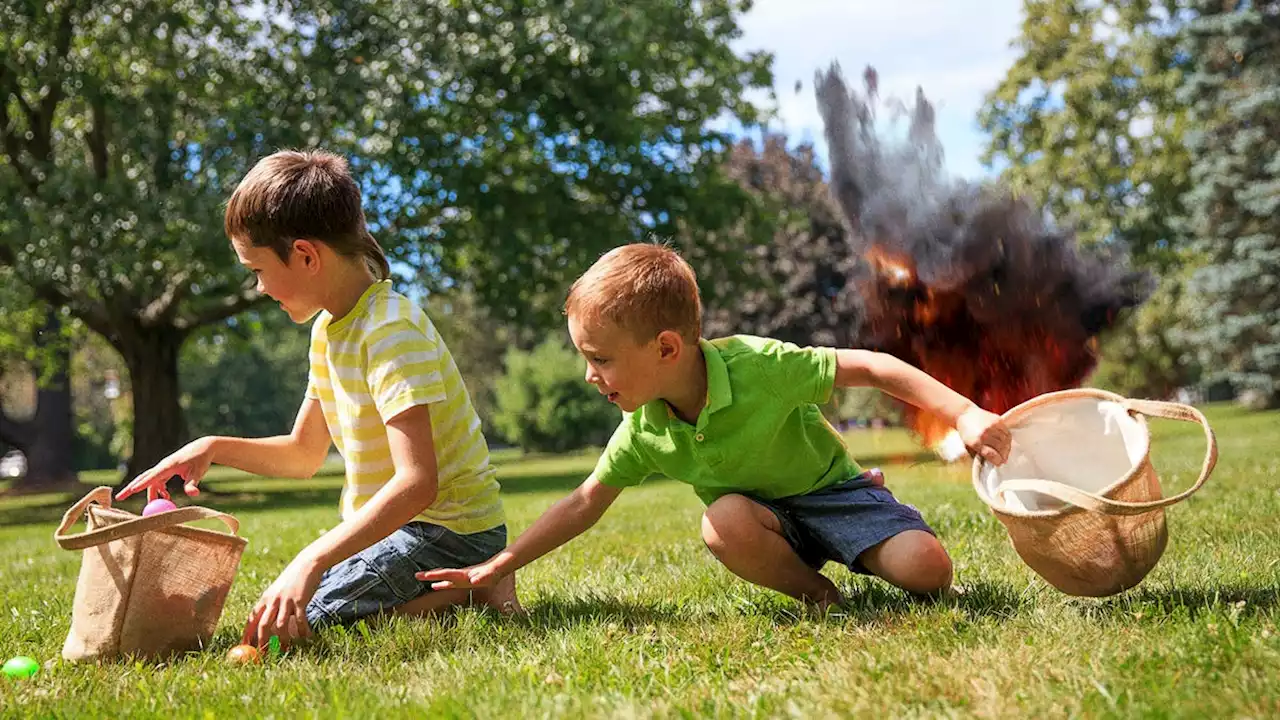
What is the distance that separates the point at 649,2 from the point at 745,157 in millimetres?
15203

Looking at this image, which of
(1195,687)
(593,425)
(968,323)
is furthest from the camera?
(593,425)

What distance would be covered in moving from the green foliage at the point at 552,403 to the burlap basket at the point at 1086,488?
29.5 m

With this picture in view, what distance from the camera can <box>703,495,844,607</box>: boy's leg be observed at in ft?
10.6

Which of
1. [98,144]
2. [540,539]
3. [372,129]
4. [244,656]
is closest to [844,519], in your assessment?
[540,539]

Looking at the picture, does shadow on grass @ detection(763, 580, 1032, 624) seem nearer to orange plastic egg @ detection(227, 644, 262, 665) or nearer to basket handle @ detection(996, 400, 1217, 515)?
basket handle @ detection(996, 400, 1217, 515)

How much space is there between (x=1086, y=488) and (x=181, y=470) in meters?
2.73

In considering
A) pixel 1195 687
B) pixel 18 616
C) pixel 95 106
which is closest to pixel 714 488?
pixel 1195 687

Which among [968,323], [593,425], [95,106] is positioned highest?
[95,106]

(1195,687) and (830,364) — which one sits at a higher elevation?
(830,364)

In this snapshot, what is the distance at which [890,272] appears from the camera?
31.9 ft

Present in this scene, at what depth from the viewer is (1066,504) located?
304cm

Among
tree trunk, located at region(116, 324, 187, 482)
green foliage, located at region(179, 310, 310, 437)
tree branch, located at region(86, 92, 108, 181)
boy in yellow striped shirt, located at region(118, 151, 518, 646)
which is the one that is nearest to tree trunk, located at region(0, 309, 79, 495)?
tree trunk, located at region(116, 324, 187, 482)

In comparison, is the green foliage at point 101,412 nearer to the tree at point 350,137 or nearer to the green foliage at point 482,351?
the green foliage at point 482,351

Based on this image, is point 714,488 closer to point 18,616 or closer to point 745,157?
point 18,616
